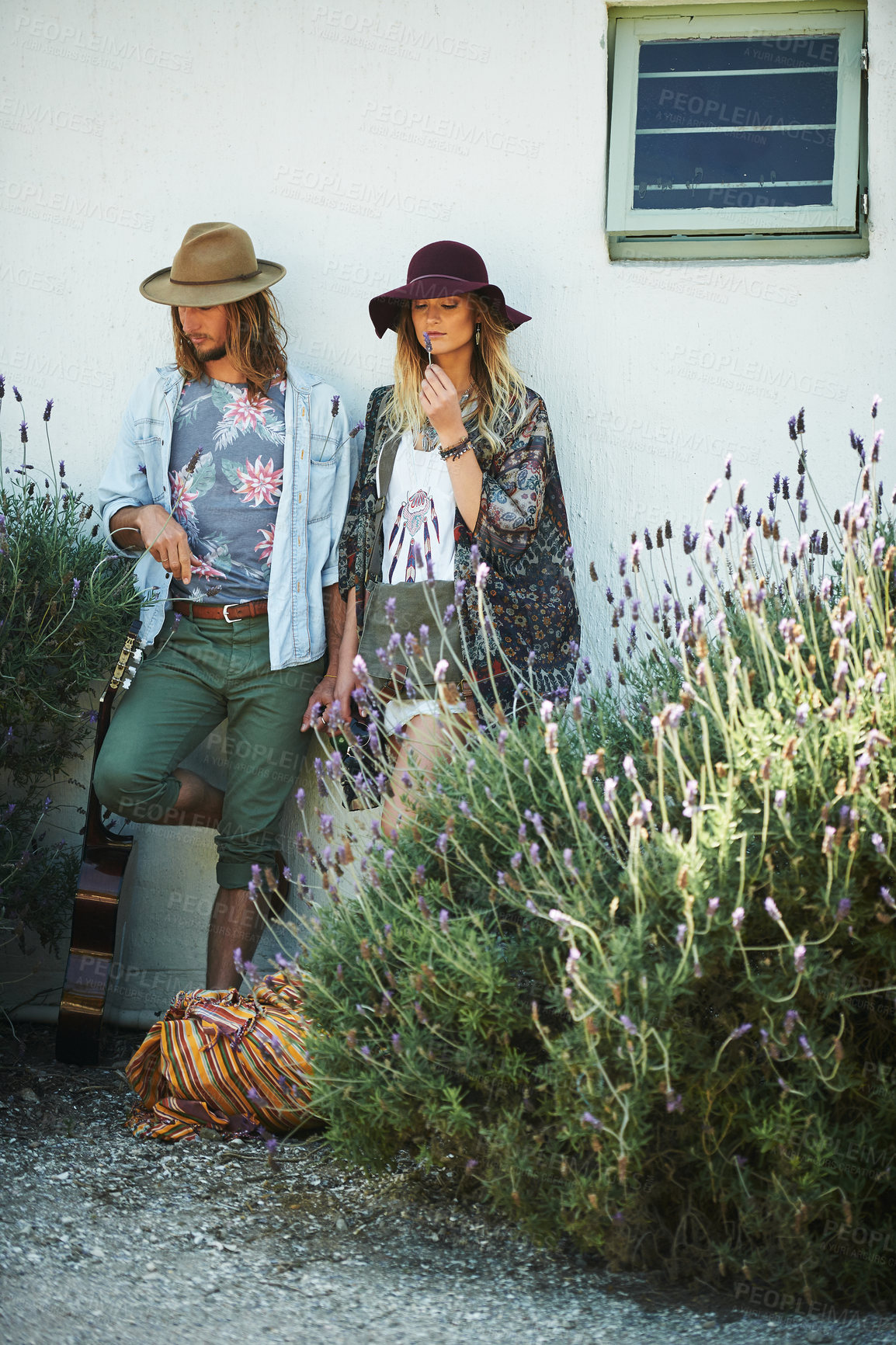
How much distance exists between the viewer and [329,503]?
4.21m

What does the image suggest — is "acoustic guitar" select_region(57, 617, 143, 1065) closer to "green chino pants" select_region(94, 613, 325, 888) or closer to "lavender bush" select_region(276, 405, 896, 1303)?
"green chino pants" select_region(94, 613, 325, 888)

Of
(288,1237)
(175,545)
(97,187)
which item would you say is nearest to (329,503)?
(175,545)

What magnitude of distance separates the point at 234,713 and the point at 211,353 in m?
1.21

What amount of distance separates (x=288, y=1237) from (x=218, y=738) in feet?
6.60

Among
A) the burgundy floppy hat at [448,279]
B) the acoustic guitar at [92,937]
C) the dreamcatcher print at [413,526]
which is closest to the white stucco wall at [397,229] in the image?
the burgundy floppy hat at [448,279]

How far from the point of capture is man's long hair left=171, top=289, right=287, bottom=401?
4.11 m

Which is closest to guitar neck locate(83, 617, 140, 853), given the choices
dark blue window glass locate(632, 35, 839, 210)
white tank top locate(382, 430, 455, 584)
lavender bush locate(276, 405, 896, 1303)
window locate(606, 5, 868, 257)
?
white tank top locate(382, 430, 455, 584)

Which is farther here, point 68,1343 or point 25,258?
point 25,258

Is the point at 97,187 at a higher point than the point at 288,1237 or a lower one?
higher

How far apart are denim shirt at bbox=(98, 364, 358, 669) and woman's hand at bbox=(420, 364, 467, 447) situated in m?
0.60

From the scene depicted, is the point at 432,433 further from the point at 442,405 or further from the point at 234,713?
the point at 234,713

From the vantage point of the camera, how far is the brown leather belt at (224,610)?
405 cm

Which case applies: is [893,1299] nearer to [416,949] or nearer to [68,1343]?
[416,949]

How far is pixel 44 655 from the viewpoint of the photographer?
3.81 metres
